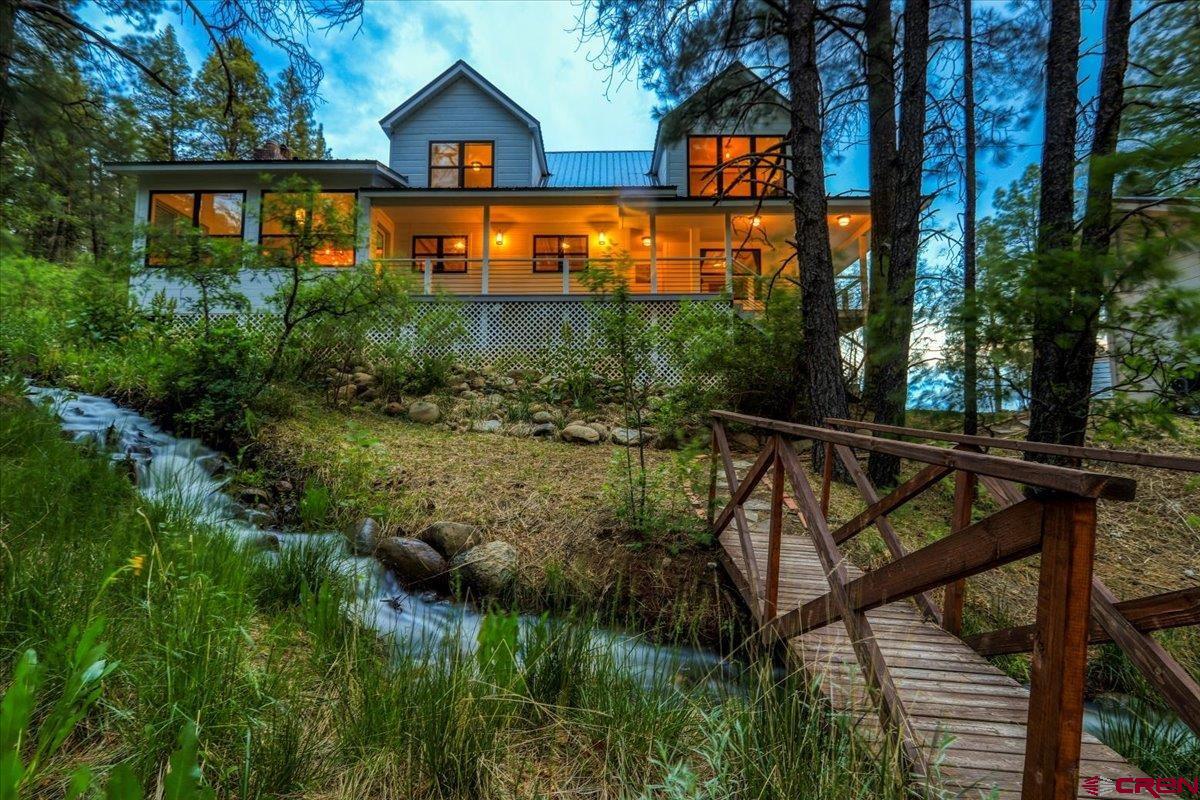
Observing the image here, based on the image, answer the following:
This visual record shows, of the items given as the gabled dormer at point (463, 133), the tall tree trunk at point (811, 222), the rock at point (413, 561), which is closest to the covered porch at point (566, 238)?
the gabled dormer at point (463, 133)

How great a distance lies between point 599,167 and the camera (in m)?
17.1

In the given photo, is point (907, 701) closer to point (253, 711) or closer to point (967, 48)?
point (253, 711)

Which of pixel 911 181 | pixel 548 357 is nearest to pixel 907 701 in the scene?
pixel 911 181

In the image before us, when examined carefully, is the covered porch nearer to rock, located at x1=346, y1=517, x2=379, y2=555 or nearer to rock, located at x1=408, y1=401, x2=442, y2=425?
rock, located at x1=408, y1=401, x2=442, y2=425

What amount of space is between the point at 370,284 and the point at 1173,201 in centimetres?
772

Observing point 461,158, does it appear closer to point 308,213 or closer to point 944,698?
point 308,213

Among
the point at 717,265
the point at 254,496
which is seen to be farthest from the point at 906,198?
the point at 717,265

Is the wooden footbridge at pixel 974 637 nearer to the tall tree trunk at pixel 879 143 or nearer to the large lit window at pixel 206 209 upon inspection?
the tall tree trunk at pixel 879 143

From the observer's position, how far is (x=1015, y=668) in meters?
3.41

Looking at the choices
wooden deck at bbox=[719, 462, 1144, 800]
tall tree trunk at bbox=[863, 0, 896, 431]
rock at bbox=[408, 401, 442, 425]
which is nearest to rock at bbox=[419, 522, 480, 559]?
wooden deck at bbox=[719, 462, 1144, 800]

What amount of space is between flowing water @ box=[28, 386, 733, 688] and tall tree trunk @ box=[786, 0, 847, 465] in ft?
12.4

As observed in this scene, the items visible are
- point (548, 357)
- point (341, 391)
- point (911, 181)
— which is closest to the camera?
point (911, 181)

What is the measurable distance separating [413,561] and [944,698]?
3783 mm

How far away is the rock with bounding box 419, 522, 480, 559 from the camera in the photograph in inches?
175
